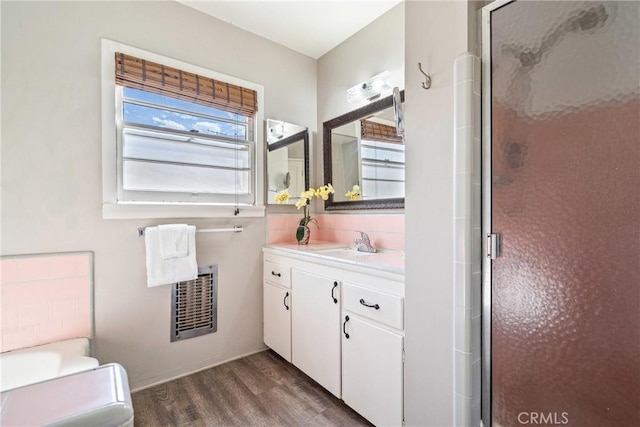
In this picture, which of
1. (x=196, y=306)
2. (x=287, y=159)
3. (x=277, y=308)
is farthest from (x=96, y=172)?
(x=277, y=308)

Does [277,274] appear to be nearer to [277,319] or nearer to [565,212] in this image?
[277,319]

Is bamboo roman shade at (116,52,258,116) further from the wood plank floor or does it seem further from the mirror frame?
the wood plank floor

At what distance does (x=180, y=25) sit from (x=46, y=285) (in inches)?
72.1

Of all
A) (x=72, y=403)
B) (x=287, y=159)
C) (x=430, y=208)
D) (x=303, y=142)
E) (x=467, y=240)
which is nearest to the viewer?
(x=72, y=403)

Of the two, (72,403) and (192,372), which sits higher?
(72,403)

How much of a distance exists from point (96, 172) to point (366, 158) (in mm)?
1765

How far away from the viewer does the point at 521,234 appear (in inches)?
37.8

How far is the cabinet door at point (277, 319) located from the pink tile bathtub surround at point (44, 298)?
1.11 metres

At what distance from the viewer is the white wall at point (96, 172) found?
5.10 feet

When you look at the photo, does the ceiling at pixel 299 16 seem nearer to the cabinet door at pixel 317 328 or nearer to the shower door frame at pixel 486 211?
the shower door frame at pixel 486 211

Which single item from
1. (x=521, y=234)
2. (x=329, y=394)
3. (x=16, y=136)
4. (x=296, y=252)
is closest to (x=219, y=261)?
(x=296, y=252)

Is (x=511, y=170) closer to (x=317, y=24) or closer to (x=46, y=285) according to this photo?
(x=317, y=24)

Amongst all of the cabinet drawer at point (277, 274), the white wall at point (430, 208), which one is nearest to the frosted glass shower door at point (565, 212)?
the white wall at point (430, 208)

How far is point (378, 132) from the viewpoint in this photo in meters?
2.18
